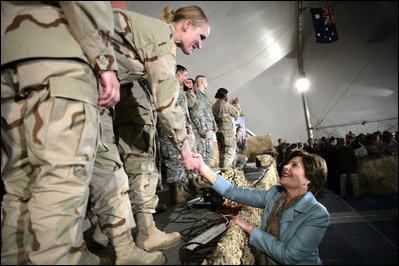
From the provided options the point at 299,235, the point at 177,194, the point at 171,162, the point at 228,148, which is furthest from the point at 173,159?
the point at 228,148

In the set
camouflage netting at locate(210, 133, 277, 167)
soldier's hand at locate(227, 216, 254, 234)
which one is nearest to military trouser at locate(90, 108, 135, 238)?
soldier's hand at locate(227, 216, 254, 234)

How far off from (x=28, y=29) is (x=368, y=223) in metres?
1.21

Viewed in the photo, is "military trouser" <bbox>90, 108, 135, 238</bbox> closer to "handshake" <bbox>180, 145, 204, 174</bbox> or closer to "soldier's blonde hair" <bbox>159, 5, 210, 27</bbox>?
"handshake" <bbox>180, 145, 204, 174</bbox>

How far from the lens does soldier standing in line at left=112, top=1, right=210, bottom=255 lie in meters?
→ 1.01

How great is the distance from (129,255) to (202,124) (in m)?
2.53

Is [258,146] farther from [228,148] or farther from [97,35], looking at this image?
[97,35]

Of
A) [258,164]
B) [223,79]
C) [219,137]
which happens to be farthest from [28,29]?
[258,164]

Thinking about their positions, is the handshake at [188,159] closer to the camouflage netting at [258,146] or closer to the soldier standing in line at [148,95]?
the soldier standing in line at [148,95]

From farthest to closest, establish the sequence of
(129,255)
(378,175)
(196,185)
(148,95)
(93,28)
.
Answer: (196,185), (148,95), (129,255), (93,28), (378,175)

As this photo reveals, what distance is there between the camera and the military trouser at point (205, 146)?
329 centimetres

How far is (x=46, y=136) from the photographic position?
0.63 metres

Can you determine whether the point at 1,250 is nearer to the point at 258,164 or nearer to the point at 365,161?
the point at 365,161

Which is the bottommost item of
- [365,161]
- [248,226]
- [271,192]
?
[248,226]

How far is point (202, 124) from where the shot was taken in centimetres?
329
